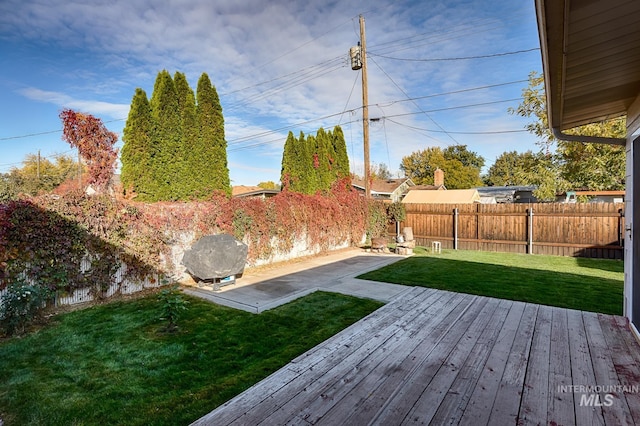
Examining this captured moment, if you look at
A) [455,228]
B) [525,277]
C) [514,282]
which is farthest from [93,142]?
[455,228]

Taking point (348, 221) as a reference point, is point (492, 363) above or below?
below

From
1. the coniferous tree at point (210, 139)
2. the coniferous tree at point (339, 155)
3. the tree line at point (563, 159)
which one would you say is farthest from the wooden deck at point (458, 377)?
the coniferous tree at point (339, 155)

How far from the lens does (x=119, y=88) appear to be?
11.9 m

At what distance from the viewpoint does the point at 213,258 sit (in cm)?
590

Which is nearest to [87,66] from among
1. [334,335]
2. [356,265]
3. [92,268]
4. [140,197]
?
[140,197]

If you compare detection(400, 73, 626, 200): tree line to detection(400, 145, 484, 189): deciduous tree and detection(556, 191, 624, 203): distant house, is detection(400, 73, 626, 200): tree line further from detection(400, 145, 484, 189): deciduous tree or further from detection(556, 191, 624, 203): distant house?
detection(400, 145, 484, 189): deciduous tree

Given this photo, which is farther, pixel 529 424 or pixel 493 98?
pixel 493 98

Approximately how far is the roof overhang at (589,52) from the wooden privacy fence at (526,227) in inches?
303

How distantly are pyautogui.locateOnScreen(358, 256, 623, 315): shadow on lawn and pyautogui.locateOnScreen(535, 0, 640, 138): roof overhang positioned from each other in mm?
2989

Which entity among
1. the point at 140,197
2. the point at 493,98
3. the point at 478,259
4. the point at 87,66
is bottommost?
the point at 478,259

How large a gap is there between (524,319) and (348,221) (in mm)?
8146

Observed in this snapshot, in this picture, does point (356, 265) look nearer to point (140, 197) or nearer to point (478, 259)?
point (478, 259)

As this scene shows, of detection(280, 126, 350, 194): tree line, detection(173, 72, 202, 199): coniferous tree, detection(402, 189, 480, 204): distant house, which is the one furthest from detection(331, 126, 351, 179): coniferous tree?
detection(173, 72, 202, 199): coniferous tree

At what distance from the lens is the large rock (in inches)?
231
